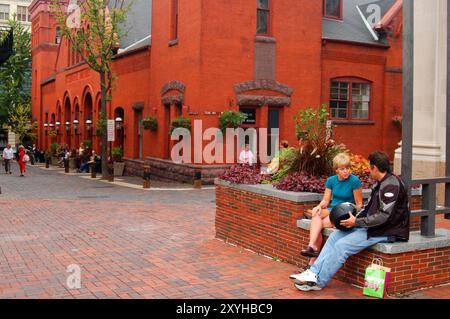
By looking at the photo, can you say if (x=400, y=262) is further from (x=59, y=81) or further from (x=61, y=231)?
(x=59, y=81)

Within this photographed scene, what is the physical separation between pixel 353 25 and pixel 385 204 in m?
23.2

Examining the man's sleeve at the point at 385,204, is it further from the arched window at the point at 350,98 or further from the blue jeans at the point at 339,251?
the arched window at the point at 350,98

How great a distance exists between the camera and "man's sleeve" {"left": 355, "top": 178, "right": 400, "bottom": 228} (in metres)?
6.05

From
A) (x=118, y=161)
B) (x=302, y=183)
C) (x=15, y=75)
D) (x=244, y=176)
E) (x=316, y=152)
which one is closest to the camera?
(x=302, y=183)

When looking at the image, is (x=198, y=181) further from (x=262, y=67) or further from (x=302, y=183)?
(x=302, y=183)

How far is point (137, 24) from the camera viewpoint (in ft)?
104

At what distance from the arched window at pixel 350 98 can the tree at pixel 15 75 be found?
40590 mm

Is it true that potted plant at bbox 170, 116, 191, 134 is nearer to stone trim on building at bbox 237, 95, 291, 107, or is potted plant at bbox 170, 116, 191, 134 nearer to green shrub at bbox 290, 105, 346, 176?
stone trim on building at bbox 237, 95, 291, 107

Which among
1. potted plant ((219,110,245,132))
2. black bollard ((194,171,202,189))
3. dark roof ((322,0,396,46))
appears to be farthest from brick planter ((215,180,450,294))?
dark roof ((322,0,396,46))

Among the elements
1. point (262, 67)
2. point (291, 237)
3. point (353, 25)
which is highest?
point (353, 25)

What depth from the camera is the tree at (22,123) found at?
53.9 m

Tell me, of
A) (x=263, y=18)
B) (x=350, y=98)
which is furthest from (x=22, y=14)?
(x=350, y=98)

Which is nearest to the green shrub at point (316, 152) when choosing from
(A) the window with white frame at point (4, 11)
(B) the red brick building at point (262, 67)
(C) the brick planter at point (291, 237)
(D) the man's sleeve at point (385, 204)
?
(C) the brick planter at point (291, 237)
